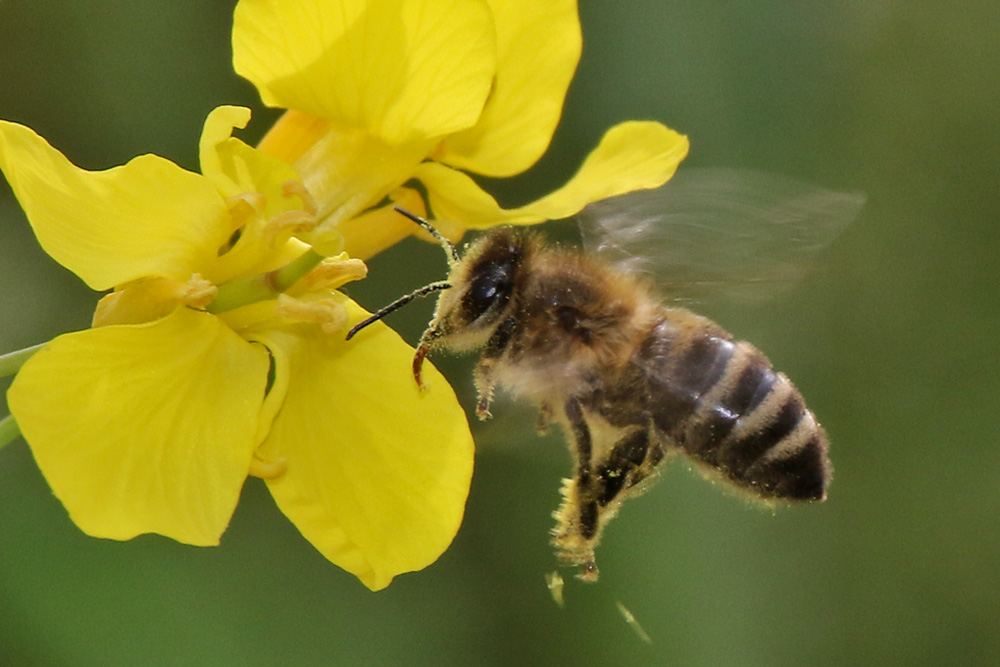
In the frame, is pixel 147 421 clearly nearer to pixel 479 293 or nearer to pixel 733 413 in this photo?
pixel 479 293

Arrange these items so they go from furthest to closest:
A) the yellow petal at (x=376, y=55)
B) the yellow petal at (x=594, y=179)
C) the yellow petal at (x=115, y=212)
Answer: the yellow petal at (x=594, y=179) < the yellow petal at (x=376, y=55) < the yellow petal at (x=115, y=212)

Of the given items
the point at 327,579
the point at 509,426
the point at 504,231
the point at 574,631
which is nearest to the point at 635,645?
the point at 574,631

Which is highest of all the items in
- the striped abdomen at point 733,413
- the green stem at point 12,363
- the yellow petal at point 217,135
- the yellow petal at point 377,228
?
the yellow petal at point 217,135

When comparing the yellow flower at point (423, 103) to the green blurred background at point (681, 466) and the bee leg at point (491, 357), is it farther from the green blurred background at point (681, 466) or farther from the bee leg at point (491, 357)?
the green blurred background at point (681, 466)

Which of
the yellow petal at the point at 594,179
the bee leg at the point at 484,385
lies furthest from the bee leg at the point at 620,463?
the yellow petal at the point at 594,179

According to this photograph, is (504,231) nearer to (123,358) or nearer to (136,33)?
(123,358)

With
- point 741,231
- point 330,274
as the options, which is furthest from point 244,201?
point 741,231

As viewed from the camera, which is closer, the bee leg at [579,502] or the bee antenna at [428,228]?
the bee antenna at [428,228]

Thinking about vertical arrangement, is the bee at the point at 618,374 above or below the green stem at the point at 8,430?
below
